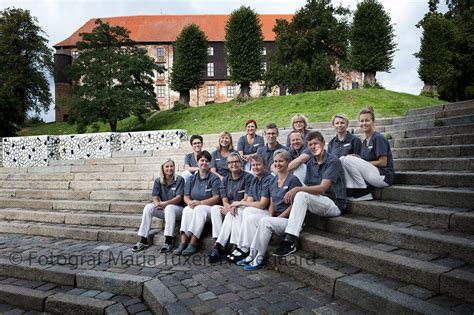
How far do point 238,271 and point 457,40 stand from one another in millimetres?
24646

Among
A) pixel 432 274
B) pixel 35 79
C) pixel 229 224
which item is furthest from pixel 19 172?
pixel 35 79

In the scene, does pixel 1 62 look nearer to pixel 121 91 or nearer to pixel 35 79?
pixel 35 79

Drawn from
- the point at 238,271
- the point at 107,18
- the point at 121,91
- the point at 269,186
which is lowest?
the point at 238,271

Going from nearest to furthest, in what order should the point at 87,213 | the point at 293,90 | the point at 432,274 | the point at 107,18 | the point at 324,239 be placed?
the point at 432,274, the point at 324,239, the point at 87,213, the point at 293,90, the point at 107,18

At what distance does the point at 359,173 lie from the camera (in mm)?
4961

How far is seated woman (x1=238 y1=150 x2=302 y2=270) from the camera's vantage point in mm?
4453

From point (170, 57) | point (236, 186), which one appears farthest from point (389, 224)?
point (170, 57)

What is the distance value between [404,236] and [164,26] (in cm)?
5394

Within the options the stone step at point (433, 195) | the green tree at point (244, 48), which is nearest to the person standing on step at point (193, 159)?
the stone step at point (433, 195)

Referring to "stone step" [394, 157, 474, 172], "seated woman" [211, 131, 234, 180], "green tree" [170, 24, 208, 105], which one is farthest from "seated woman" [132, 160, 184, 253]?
"green tree" [170, 24, 208, 105]

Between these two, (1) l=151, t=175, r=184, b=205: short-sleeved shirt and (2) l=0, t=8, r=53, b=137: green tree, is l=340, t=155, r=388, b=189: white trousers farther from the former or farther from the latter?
(2) l=0, t=8, r=53, b=137: green tree

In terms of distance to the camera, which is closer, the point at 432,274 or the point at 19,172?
the point at 432,274

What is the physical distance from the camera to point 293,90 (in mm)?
27188

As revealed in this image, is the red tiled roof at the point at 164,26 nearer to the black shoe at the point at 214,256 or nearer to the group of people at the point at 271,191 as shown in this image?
the group of people at the point at 271,191
